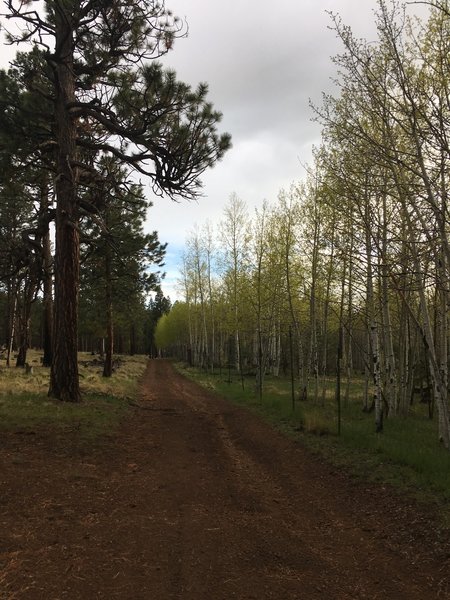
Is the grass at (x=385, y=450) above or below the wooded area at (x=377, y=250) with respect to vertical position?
below

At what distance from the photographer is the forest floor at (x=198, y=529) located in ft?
12.1

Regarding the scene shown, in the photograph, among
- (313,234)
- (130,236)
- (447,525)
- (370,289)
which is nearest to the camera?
(447,525)

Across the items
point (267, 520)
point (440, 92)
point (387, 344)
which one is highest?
point (440, 92)

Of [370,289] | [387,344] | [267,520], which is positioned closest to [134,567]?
[267,520]

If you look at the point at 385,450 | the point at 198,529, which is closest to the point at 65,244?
the point at 198,529

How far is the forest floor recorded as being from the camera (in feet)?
12.1

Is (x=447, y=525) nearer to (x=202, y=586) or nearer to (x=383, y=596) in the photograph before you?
(x=383, y=596)

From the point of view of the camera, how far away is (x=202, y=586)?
3.66 m

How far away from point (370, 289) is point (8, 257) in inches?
366

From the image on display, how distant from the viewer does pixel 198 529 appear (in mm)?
4844

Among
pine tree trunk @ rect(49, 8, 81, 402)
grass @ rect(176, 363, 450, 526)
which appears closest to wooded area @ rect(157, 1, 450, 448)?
grass @ rect(176, 363, 450, 526)

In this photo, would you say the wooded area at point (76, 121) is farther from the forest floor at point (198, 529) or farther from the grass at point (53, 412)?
the forest floor at point (198, 529)

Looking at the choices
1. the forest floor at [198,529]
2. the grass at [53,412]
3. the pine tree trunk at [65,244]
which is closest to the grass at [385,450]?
the forest floor at [198,529]

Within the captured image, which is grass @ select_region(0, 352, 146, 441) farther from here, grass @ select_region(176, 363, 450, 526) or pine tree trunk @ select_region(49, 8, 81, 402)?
grass @ select_region(176, 363, 450, 526)
